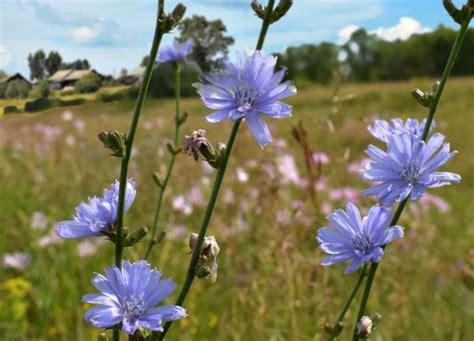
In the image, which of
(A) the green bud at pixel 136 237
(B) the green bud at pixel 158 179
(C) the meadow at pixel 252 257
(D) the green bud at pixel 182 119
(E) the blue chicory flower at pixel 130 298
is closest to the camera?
(E) the blue chicory flower at pixel 130 298

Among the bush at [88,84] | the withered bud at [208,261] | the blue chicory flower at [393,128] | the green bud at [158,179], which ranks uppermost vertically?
the bush at [88,84]

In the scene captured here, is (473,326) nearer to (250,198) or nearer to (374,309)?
(374,309)

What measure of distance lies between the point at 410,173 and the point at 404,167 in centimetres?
1

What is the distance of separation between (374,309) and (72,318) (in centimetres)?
124

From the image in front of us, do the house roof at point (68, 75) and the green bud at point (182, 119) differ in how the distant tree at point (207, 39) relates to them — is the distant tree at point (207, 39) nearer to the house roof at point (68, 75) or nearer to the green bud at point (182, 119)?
the house roof at point (68, 75)

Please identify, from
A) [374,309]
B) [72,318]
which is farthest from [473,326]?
[72,318]

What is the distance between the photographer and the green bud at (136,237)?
0.74 meters

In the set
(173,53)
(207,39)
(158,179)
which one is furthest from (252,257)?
(207,39)

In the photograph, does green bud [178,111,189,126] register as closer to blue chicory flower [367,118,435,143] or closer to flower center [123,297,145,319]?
blue chicory flower [367,118,435,143]

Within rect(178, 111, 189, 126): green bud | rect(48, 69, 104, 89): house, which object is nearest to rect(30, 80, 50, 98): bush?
rect(48, 69, 104, 89): house

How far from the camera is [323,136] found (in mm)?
7707

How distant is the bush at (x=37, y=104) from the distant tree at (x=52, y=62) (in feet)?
0.19

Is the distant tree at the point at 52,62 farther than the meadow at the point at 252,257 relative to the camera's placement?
No

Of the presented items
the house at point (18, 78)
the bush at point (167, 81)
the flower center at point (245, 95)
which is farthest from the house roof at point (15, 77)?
the bush at point (167, 81)
